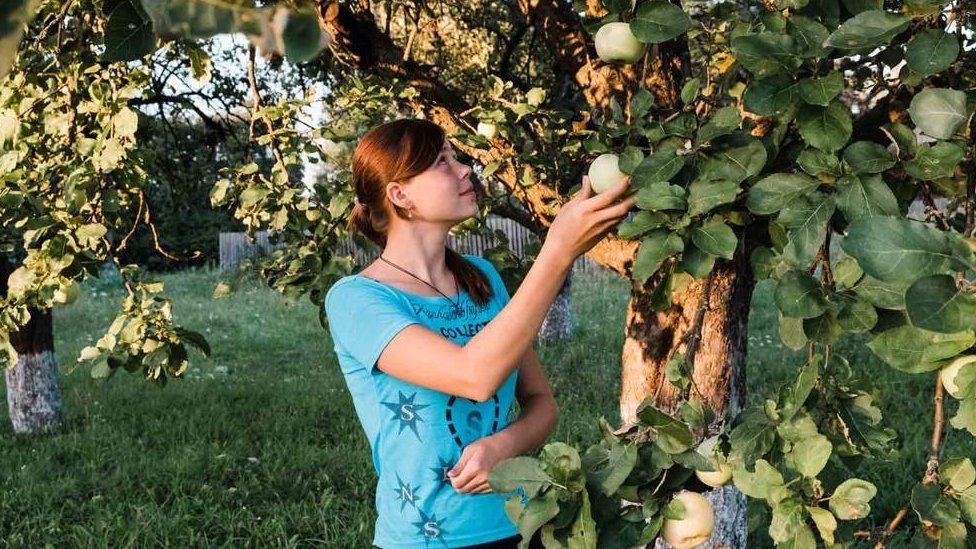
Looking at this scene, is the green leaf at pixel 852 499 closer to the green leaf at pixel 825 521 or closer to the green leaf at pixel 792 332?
the green leaf at pixel 825 521

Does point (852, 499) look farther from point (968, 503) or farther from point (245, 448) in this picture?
point (245, 448)

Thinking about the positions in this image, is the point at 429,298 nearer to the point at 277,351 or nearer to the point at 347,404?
the point at 347,404

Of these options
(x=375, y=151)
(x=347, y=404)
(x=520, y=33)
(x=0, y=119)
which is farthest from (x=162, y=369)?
(x=347, y=404)

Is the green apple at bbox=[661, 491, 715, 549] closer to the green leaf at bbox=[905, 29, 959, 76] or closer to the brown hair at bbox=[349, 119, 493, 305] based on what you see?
the green leaf at bbox=[905, 29, 959, 76]

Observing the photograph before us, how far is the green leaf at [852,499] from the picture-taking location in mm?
1079

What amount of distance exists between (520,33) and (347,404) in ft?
10.8

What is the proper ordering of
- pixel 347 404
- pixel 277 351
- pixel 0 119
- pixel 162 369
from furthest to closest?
pixel 277 351 < pixel 347 404 < pixel 162 369 < pixel 0 119

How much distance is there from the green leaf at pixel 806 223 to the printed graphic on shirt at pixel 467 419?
2.74ft

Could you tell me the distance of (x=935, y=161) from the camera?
1.12 meters

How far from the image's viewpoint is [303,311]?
11.7 metres

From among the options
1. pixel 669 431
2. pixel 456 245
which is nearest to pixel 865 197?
pixel 669 431

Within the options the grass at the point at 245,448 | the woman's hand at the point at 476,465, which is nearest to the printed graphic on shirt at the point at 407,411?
the woman's hand at the point at 476,465

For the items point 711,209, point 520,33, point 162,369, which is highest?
point 520,33

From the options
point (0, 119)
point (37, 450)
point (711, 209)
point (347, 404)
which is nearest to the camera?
point (711, 209)
